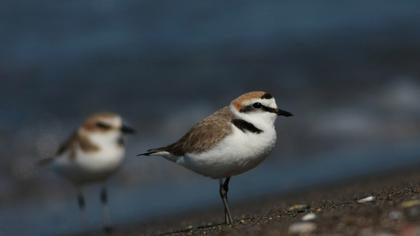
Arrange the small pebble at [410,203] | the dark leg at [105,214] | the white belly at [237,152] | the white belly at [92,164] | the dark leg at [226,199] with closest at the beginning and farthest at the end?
the small pebble at [410,203]
the white belly at [237,152]
the dark leg at [226,199]
the dark leg at [105,214]
the white belly at [92,164]

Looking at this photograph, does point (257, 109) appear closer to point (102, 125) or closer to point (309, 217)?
point (309, 217)

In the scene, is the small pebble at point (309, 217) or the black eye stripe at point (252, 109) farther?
the black eye stripe at point (252, 109)

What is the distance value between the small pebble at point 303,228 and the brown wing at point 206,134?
1497 mm

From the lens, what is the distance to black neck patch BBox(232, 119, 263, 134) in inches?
304

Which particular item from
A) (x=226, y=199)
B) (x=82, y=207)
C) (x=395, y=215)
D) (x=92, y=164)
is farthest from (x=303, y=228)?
(x=82, y=207)

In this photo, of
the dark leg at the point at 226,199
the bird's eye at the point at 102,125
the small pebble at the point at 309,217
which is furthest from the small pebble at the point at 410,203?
the bird's eye at the point at 102,125

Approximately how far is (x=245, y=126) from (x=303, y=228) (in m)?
1.61

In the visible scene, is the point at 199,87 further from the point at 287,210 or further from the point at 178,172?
the point at 287,210

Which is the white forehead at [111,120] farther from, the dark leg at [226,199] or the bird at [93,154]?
the dark leg at [226,199]

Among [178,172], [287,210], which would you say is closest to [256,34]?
[178,172]

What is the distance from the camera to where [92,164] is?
1075 cm

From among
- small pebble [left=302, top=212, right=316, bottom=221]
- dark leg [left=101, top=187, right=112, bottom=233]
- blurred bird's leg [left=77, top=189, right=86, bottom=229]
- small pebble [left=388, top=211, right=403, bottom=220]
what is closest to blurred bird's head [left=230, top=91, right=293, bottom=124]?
small pebble [left=302, top=212, right=316, bottom=221]

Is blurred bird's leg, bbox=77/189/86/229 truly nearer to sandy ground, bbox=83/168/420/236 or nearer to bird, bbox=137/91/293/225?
sandy ground, bbox=83/168/420/236

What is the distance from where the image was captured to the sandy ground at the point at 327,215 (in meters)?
6.18
